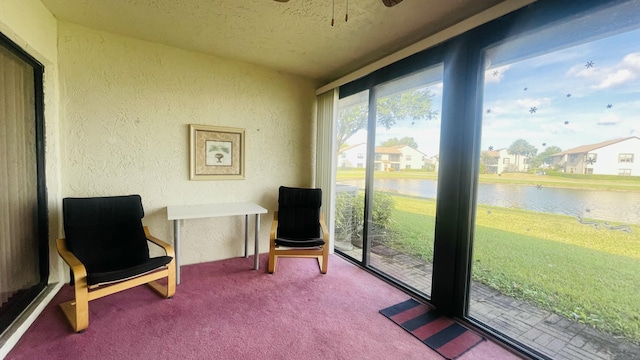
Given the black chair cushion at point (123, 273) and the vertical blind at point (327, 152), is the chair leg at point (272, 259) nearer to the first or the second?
the vertical blind at point (327, 152)

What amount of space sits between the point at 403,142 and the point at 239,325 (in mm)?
2202

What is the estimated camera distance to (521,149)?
6.07 feet

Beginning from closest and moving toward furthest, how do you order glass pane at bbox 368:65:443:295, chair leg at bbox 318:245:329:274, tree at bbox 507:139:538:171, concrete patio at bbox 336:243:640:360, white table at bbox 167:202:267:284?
concrete patio at bbox 336:243:640:360 → tree at bbox 507:139:538:171 → glass pane at bbox 368:65:443:295 → white table at bbox 167:202:267:284 → chair leg at bbox 318:245:329:274

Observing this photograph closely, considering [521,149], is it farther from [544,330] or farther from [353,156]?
[353,156]

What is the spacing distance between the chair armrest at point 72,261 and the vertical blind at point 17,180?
210 mm

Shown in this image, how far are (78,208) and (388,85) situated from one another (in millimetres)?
3162

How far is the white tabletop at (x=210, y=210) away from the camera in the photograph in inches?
102

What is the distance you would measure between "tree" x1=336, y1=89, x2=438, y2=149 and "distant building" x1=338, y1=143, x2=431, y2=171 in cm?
21

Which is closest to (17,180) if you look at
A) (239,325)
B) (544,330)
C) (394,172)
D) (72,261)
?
(72,261)

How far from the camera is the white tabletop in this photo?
260cm

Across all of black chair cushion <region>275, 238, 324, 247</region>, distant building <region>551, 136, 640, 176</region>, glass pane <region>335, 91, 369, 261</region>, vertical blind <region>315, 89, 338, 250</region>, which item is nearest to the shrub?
glass pane <region>335, 91, 369, 261</region>

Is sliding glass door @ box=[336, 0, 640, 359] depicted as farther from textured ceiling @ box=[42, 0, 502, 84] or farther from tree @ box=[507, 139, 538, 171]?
textured ceiling @ box=[42, 0, 502, 84]

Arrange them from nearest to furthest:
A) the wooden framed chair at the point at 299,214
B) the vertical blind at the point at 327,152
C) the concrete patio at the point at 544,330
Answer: the concrete patio at the point at 544,330 → the wooden framed chair at the point at 299,214 → the vertical blind at the point at 327,152

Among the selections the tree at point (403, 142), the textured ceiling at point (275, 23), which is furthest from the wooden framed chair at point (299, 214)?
the textured ceiling at point (275, 23)
